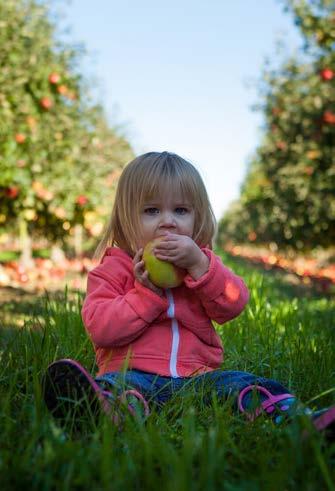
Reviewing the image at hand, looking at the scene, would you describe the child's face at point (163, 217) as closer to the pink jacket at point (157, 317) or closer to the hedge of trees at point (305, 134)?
the pink jacket at point (157, 317)

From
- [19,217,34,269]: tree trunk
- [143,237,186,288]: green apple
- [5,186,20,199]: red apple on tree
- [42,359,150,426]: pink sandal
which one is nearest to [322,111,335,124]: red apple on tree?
[5,186,20,199]: red apple on tree

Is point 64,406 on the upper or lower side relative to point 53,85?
lower

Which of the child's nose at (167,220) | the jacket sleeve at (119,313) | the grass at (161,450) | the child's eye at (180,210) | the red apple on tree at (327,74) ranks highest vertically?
the red apple on tree at (327,74)

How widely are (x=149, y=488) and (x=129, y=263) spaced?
1.26 meters

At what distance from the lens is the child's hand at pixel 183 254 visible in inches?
87.4

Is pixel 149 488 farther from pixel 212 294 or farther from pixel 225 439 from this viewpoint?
pixel 212 294

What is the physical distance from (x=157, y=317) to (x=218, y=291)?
0.81 feet

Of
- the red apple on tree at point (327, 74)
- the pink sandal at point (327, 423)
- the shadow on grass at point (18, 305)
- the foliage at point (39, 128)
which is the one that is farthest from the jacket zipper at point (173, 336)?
the red apple on tree at point (327, 74)

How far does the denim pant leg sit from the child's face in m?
0.55

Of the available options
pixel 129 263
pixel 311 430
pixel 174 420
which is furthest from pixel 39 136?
pixel 311 430

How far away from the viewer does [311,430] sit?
4.51ft

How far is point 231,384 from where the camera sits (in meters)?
2.09

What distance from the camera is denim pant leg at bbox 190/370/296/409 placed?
2.04m

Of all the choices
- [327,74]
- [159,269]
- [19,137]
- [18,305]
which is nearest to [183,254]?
[159,269]
